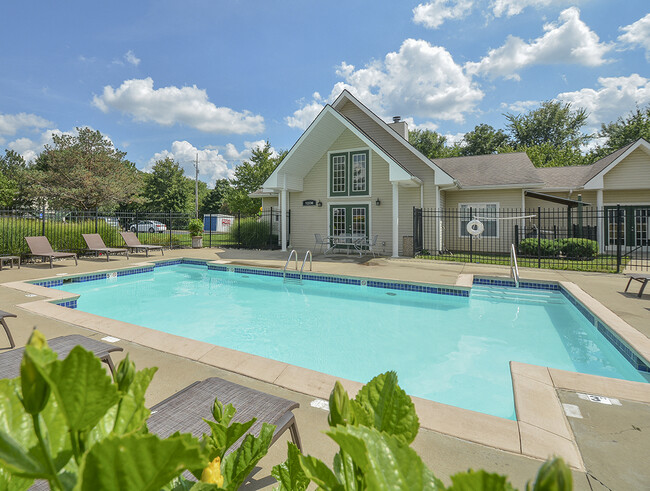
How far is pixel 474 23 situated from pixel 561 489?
21.0 m

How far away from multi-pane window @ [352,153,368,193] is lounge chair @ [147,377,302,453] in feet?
49.5

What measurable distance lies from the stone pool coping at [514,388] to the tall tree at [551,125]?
4270 centimetres

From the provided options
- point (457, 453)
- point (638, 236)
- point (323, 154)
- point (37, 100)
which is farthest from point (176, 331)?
point (37, 100)

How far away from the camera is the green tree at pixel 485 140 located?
4059 cm

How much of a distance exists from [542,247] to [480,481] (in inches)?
642

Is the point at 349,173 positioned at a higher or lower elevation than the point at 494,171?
lower

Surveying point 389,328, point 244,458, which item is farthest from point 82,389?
point 389,328

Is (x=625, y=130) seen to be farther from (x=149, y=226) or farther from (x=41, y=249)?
(x=149, y=226)

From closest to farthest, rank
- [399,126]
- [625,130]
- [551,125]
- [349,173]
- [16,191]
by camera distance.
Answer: [349,173] → [399,126] → [625,130] → [16,191] → [551,125]

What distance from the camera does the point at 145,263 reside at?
1203cm

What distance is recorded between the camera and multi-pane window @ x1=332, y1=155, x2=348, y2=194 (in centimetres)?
1716

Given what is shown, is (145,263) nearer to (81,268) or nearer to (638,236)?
(81,268)

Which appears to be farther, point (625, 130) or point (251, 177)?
point (251, 177)

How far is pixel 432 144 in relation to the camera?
1651 inches
